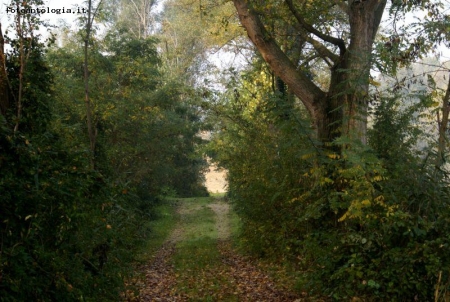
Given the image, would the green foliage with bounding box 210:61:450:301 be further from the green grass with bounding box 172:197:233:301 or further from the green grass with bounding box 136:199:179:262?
the green grass with bounding box 136:199:179:262

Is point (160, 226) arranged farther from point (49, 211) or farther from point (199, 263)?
point (49, 211)

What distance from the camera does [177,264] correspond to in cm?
1298

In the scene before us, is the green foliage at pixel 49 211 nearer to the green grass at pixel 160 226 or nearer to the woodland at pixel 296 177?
the woodland at pixel 296 177

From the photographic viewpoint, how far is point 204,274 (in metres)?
11.3

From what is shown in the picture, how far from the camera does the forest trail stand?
8.97 meters

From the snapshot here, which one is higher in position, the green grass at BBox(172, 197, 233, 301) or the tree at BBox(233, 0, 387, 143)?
the tree at BBox(233, 0, 387, 143)

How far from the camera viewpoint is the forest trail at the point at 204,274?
29.4 feet

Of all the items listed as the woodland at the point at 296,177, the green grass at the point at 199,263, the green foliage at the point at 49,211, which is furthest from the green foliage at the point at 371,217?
the green foliage at the point at 49,211

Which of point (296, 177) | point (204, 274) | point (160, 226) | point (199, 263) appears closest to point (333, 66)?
point (296, 177)

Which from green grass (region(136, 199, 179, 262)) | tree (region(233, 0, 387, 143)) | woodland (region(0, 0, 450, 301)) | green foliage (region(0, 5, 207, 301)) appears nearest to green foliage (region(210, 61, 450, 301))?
woodland (region(0, 0, 450, 301))

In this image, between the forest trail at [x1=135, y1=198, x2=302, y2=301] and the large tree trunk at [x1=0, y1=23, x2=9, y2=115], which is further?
the forest trail at [x1=135, y1=198, x2=302, y2=301]

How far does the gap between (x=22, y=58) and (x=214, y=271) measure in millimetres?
7832

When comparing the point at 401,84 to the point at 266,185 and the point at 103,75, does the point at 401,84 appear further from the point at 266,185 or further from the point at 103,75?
the point at 103,75

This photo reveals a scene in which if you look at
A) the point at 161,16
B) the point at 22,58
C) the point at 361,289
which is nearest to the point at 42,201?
the point at 22,58
